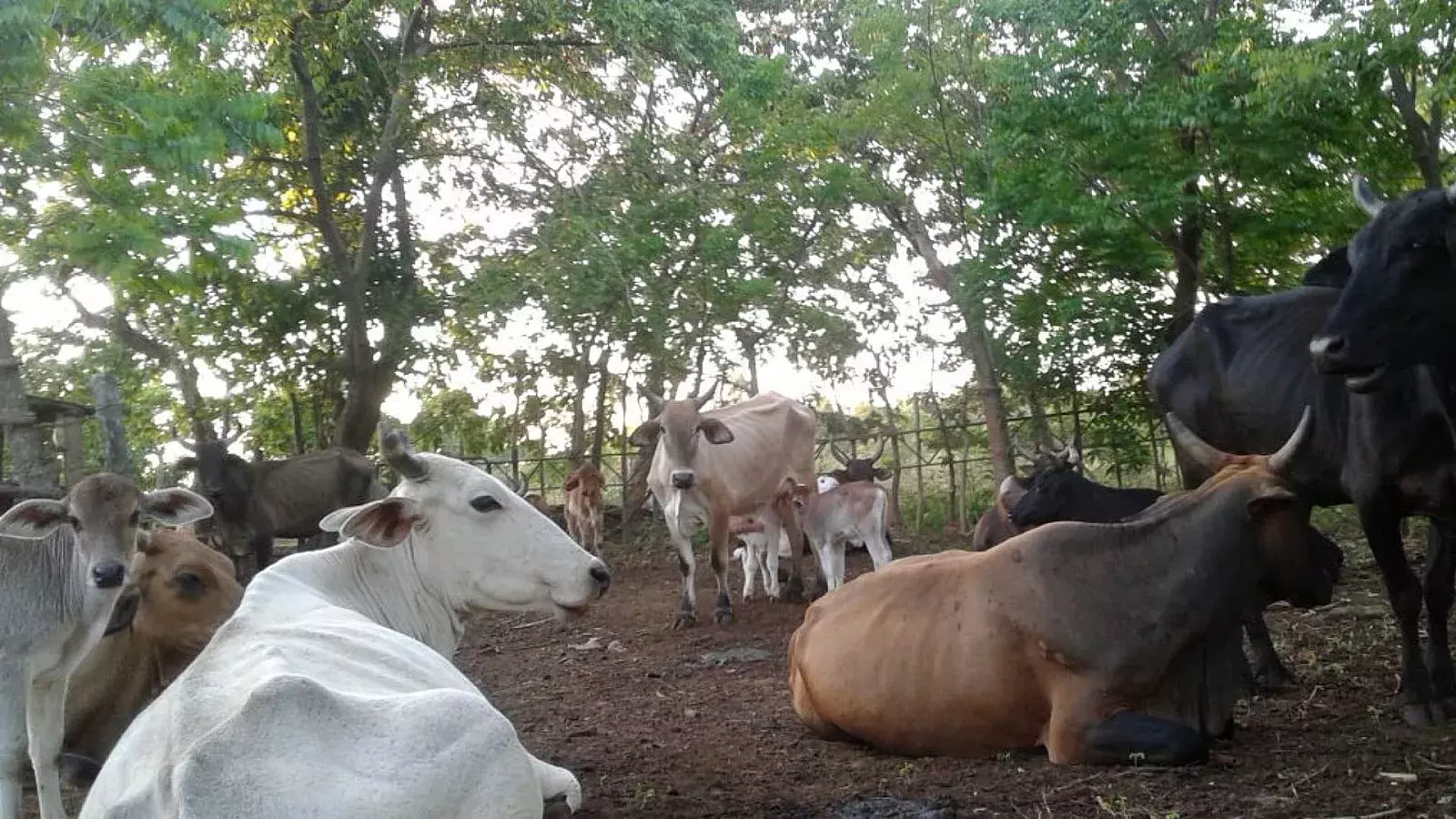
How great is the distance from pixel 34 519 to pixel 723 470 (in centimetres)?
755

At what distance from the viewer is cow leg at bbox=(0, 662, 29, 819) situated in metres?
5.19

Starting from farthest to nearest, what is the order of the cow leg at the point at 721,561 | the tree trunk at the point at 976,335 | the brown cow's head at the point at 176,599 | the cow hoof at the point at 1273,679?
1. the tree trunk at the point at 976,335
2. the cow leg at the point at 721,561
3. the cow hoof at the point at 1273,679
4. the brown cow's head at the point at 176,599

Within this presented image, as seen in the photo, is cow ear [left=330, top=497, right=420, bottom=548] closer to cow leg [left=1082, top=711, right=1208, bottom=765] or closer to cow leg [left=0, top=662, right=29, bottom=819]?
cow leg [left=0, top=662, right=29, bottom=819]

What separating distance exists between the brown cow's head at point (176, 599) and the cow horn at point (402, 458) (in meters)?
1.67

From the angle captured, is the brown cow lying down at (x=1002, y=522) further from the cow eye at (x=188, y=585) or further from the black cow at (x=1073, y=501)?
A: the cow eye at (x=188, y=585)

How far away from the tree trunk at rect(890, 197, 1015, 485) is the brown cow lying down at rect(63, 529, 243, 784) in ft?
30.4

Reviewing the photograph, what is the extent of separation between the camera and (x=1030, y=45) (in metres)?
12.8

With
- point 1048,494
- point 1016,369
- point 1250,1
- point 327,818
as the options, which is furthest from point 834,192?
point 327,818

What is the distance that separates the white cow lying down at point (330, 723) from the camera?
282 centimetres

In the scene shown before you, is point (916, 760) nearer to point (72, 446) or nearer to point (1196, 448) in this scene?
point (1196, 448)

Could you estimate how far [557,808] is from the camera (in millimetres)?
4254

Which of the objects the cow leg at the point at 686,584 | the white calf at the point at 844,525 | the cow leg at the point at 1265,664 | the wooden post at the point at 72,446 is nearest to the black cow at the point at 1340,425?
the cow leg at the point at 1265,664

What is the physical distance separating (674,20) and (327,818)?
14.9m

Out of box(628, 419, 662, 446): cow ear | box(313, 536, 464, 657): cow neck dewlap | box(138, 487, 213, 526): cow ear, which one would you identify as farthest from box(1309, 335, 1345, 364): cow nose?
box(628, 419, 662, 446): cow ear
